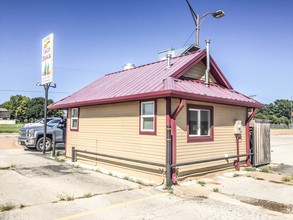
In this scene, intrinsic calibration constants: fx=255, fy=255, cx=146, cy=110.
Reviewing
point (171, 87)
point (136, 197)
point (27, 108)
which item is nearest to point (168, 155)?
point (136, 197)

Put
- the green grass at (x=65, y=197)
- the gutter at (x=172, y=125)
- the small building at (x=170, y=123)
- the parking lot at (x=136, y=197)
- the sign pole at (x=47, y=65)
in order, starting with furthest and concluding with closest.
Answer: the sign pole at (x=47, y=65) → the small building at (x=170, y=123) → the gutter at (x=172, y=125) → the green grass at (x=65, y=197) → the parking lot at (x=136, y=197)

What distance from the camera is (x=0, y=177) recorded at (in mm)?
8703

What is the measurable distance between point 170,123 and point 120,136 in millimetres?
2637

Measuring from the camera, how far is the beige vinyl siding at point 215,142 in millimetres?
8477

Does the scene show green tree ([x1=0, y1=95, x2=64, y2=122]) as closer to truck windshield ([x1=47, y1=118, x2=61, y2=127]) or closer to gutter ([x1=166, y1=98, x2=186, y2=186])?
truck windshield ([x1=47, y1=118, x2=61, y2=127])

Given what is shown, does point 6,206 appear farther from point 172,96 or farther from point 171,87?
point 171,87

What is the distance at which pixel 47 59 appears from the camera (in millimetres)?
15555

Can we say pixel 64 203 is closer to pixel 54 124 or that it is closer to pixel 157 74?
pixel 157 74

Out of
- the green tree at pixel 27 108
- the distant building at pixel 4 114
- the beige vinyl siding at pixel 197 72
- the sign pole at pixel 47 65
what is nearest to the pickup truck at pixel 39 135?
the sign pole at pixel 47 65

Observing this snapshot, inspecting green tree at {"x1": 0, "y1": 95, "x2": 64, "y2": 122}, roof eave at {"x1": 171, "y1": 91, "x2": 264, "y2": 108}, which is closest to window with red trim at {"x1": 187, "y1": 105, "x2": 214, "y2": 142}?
roof eave at {"x1": 171, "y1": 91, "x2": 264, "y2": 108}

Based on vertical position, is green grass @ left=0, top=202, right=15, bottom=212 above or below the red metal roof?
below

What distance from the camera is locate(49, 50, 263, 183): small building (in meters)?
8.21

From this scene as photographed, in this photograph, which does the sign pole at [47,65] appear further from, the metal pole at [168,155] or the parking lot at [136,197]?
the metal pole at [168,155]

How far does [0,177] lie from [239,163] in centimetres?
912
